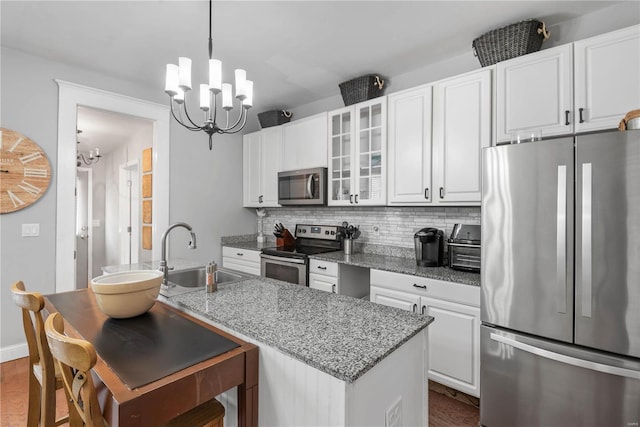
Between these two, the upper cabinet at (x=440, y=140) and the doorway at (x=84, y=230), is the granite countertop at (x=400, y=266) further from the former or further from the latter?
the doorway at (x=84, y=230)

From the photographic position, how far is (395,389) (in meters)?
1.07

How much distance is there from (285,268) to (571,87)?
8.78 ft

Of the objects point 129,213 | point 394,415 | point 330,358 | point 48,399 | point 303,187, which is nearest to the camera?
point 330,358

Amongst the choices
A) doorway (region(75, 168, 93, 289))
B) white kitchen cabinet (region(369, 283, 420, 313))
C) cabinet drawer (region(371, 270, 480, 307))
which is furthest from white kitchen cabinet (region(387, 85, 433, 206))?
doorway (region(75, 168, 93, 289))

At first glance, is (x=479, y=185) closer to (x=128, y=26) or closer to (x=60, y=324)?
(x=60, y=324)

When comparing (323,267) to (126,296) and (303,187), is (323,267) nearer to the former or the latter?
(303,187)

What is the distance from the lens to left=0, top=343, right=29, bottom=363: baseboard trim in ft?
8.44

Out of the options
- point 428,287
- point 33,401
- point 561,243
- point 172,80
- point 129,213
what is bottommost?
point 33,401

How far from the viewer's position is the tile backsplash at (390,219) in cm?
268

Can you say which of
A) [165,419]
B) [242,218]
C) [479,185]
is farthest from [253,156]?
[165,419]

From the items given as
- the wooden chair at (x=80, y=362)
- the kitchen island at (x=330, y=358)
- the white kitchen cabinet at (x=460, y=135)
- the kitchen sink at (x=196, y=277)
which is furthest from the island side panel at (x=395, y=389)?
the white kitchen cabinet at (x=460, y=135)

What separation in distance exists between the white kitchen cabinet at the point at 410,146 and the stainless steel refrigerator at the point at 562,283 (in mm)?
720

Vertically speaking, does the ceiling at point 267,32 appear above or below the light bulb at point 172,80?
above

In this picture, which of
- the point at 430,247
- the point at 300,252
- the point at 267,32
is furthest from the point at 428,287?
the point at 267,32
